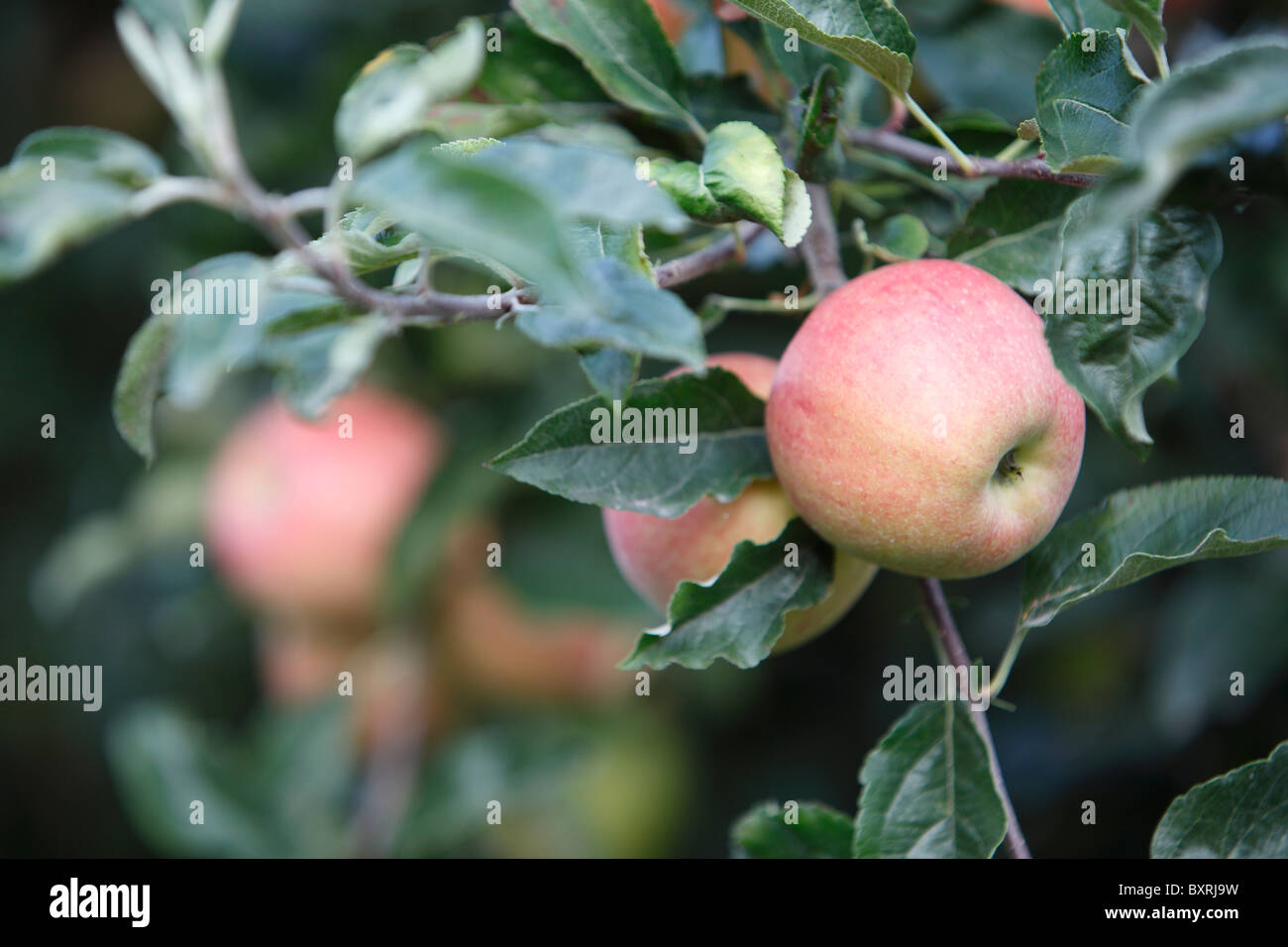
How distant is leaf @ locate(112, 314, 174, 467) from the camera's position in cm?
65

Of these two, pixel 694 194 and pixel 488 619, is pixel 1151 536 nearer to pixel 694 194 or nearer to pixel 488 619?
pixel 694 194

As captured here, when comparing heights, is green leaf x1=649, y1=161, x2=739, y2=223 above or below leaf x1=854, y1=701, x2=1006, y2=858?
above

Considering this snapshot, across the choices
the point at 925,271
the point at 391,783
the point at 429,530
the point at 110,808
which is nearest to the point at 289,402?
the point at 925,271

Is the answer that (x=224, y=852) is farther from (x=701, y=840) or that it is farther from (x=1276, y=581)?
(x=1276, y=581)

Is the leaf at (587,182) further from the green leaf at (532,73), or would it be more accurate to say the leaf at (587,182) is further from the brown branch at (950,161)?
the green leaf at (532,73)

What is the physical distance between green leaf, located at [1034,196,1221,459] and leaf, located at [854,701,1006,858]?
0.91ft

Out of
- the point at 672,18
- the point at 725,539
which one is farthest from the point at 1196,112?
the point at 672,18

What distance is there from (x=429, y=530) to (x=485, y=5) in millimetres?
714

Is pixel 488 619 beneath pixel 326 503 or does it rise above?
beneath

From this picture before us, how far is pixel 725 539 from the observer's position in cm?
90

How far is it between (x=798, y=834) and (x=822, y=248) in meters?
0.49

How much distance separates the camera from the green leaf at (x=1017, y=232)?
33.1 inches

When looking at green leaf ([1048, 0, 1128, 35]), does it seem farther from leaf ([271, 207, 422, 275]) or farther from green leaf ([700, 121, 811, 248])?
leaf ([271, 207, 422, 275])

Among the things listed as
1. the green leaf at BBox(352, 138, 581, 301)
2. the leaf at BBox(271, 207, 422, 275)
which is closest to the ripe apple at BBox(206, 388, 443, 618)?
the leaf at BBox(271, 207, 422, 275)
